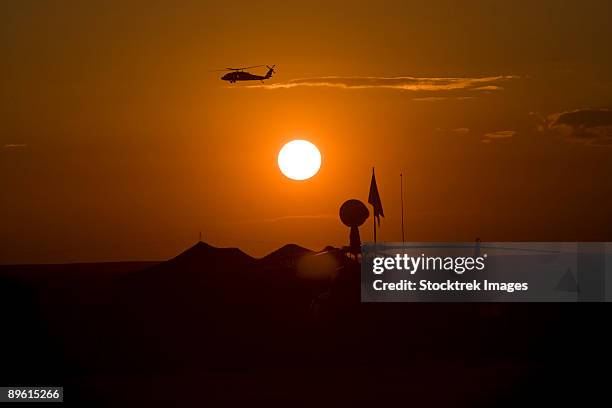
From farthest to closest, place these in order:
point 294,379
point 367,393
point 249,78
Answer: point 249,78 → point 294,379 → point 367,393

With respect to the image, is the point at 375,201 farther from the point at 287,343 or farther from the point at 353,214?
the point at 287,343

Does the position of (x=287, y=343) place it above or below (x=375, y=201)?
below

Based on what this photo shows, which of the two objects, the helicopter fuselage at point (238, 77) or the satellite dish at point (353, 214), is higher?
the helicopter fuselage at point (238, 77)

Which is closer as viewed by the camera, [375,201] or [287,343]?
[287,343]

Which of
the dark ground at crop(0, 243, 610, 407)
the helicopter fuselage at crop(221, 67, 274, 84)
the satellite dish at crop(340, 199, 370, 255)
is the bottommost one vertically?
the dark ground at crop(0, 243, 610, 407)

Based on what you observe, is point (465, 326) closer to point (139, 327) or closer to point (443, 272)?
point (443, 272)

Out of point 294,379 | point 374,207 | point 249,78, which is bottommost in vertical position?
point 294,379

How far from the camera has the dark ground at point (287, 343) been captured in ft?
116

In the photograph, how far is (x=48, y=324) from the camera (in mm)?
52781

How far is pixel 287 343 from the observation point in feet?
161

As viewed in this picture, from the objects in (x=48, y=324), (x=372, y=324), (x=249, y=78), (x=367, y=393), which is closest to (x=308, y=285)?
(x=372, y=324)

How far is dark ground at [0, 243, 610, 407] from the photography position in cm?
3544

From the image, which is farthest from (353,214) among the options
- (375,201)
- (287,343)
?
(287,343)

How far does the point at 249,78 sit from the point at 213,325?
125 feet
